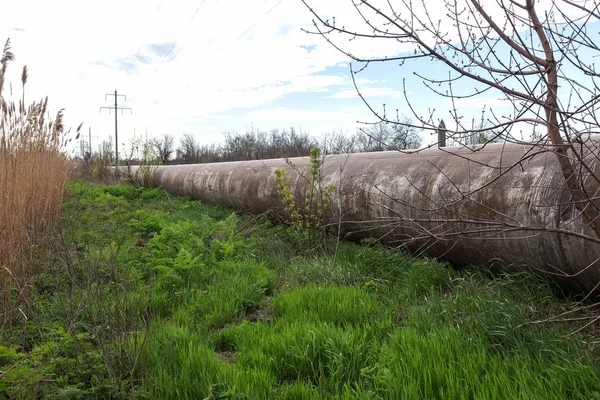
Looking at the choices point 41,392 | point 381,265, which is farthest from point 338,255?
point 41,392

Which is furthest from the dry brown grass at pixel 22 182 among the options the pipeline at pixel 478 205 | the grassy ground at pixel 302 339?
the pipeline at pixel 478 205

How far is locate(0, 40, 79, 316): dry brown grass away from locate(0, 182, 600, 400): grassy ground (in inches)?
9.7

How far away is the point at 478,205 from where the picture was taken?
3.41 m

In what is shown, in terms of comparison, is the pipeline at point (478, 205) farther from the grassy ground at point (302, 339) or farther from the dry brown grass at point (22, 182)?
the dry brown grass at point (22, 182)

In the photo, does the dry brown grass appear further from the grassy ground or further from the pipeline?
the pipeline

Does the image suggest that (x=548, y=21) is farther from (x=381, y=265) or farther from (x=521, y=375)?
(x=381, y=265)

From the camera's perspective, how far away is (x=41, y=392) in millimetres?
2170

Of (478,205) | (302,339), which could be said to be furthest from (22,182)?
(478,205)

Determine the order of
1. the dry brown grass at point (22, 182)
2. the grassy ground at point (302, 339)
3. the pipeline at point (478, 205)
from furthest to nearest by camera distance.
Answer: the dry brown grass at point (22, 182) → the pipeline at point (478, 205) → the grassy ground at point (302, 339)

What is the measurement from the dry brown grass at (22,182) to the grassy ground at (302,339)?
0.25 m

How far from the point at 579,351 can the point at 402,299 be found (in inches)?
49.0

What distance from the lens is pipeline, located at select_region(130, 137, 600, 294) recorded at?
273 centimetres

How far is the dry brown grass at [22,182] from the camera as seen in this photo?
11.6 feet

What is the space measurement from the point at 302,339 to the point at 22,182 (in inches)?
137
